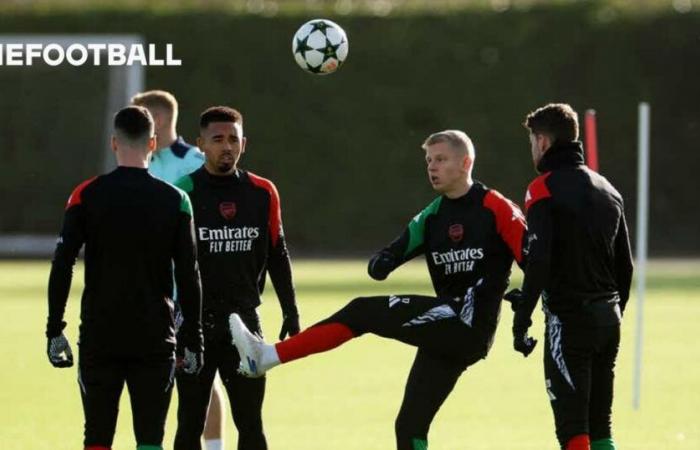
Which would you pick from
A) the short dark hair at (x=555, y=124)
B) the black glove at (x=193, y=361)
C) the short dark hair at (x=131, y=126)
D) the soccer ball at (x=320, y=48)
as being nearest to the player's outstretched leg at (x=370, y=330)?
the black glove at (x=193, y=361)

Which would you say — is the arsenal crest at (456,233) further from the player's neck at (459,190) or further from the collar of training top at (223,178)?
the collar of training top at (223,178)

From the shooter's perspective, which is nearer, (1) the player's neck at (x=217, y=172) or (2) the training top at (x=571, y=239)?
(2) the training top at (x=571, y=239)

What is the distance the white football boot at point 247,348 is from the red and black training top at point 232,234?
0.87ft

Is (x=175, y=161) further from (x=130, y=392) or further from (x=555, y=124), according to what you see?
(x=555, y=124)

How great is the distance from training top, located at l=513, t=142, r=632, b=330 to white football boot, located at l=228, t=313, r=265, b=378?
1366 mm

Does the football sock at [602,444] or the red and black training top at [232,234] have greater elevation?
the red and black training top at [232,234]

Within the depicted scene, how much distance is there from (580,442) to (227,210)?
2.24m

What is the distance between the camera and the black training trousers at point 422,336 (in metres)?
8.59

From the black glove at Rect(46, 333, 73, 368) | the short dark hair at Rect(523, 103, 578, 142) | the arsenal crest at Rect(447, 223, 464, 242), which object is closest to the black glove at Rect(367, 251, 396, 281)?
the arsenal crest at Rect(447, 223, 464, 242)

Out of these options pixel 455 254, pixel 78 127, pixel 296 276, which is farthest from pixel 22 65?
pixel 455 254

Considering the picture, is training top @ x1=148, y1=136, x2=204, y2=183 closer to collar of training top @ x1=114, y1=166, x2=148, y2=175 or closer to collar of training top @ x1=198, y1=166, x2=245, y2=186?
collar of training top @ x1=198, y1=166, x2=245, y2=186

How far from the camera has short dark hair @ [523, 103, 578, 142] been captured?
8383 mm

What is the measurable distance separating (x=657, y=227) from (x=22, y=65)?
12.8 metres

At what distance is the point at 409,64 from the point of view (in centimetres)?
3266
